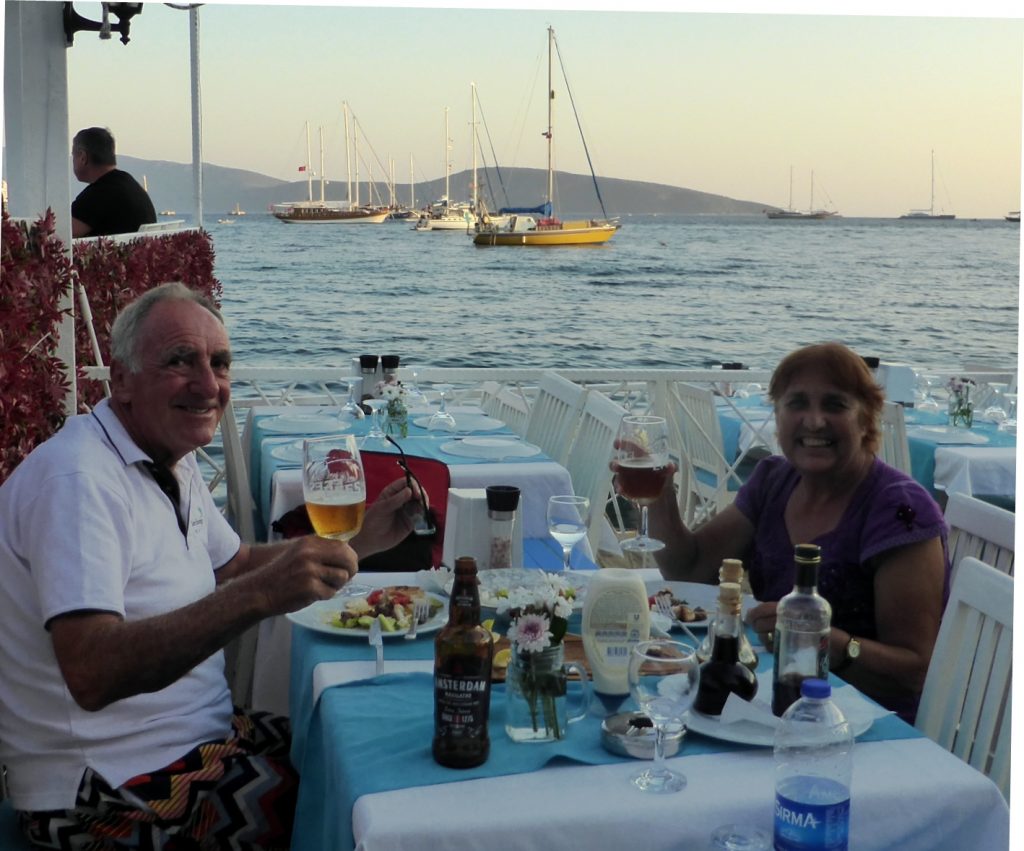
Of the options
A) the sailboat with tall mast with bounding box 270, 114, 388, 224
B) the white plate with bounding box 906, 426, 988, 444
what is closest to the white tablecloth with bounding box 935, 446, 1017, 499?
the white plate with bounding box 906, 426, 988, 444

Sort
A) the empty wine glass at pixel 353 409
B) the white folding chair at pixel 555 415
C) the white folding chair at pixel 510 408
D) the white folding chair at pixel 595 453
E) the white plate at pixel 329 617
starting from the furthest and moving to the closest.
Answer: the white folding chair at pixel 510 408
the empty wine glass at pixel 353 409
the white folding chair at pixel 555 415
the white folding chair at pixel 595 453
the white plate at pixel 329 617

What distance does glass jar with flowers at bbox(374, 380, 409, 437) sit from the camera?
3.93 meters

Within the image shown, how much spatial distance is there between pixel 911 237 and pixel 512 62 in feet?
115

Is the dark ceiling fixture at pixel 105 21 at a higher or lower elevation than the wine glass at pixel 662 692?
higher

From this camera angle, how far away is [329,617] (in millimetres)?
1847

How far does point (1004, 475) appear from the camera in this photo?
13.3 ft

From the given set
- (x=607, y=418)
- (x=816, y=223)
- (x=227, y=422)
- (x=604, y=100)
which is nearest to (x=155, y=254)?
(x=227, y=422)

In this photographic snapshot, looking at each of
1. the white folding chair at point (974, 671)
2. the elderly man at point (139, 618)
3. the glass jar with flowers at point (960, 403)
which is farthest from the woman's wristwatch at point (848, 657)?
the glass jar with flowers at point (960, 403)

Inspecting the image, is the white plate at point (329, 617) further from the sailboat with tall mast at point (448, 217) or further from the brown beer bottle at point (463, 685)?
the sailboat with tall mast at point (448, 217)

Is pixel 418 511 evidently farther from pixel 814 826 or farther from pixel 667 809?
pixel 814 826

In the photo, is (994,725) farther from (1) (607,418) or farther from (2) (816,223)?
(2) (816,223)

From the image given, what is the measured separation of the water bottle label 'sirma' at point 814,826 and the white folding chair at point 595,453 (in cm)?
246

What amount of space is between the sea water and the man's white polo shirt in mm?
20222

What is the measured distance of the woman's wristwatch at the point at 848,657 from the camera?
1634 millimetres
